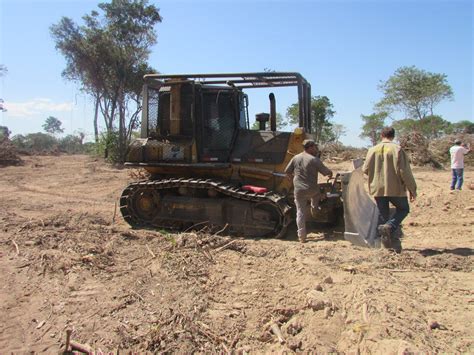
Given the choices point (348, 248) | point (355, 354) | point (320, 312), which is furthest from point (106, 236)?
point (355, 354)

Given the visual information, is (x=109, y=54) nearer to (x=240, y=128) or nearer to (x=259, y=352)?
(x=240, y=128)

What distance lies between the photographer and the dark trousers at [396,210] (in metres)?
5.44

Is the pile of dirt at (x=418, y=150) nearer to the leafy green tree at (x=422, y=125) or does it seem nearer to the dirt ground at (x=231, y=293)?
the leafy green tree at (x=422, y=125)

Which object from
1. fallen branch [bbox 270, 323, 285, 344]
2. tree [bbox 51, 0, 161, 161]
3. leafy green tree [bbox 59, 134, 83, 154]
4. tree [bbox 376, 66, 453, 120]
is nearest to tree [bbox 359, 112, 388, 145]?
tree [bbox 376, 66, 453, 120]

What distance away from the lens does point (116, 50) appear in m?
22.5

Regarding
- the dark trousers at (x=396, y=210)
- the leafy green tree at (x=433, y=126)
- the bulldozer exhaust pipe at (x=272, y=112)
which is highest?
the leafy green tree at (x=433, y=126)

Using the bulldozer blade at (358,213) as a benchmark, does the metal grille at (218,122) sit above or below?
above

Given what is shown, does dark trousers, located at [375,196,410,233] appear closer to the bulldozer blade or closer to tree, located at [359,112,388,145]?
the bulldozer blade

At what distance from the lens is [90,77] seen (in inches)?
952

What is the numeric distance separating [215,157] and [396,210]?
3.24m

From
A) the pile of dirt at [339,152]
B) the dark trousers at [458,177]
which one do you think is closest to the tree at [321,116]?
the pile of dirt at [339,152]

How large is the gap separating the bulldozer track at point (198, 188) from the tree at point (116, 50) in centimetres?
1503

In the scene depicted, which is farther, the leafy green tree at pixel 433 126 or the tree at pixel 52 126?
the tree at pixel 52 126

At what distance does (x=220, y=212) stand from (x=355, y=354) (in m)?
4.43
